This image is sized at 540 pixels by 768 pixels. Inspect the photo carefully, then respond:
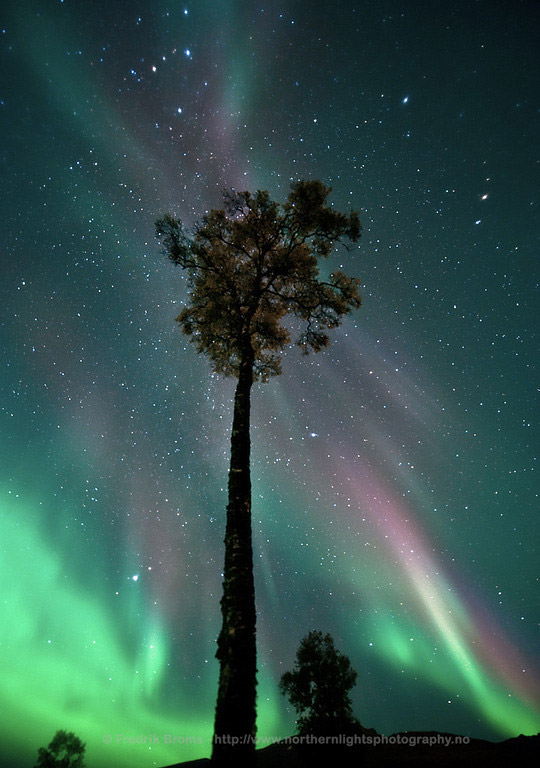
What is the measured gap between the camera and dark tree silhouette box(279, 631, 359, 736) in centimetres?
2103

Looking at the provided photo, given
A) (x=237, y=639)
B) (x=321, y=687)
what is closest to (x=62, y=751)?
(x=321, y=687)

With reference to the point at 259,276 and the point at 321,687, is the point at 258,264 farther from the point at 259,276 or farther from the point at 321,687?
the point at 321,687

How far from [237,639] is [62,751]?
6300 centimetres

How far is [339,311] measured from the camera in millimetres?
11914

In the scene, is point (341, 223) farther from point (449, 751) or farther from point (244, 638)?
point (449, 751)

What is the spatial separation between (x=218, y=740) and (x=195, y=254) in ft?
39.3

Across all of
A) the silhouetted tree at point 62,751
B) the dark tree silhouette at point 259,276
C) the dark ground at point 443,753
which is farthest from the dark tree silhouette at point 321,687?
the silhouetted tree at point 62,751

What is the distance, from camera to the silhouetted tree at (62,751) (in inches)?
1547

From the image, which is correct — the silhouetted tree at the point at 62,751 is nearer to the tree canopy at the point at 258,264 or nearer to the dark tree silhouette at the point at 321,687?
the dark tree silhouette at the point at 321,687

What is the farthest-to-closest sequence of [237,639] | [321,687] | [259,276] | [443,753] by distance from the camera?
[443,753]
[321,687]
[259,276]
[237,639]

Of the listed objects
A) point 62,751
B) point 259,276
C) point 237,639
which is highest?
point 259,276

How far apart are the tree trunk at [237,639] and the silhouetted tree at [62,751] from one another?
2464 inches

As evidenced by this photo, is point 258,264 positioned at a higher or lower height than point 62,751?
higher

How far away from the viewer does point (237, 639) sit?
4586 millimetres
